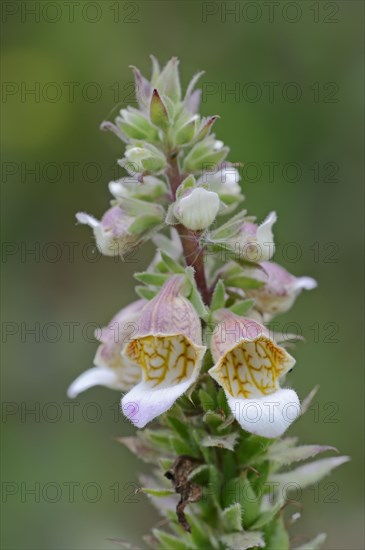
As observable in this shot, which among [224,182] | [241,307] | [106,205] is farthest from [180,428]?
[106,205]

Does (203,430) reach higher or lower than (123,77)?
lower

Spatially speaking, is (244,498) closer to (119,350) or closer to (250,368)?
(250,368)

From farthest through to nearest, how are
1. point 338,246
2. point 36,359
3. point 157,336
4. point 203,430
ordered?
point 36,359 → point 338,246 → point 203,430 → point 157,336

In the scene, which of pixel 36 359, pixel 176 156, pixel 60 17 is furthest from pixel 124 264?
pixel 176 156

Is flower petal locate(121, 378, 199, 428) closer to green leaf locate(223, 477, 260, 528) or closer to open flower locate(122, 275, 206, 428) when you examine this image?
open flower locate(122, 275, 206, 428)

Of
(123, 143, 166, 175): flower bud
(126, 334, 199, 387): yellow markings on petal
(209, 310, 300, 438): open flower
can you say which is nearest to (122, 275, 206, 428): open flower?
(126, 334, 199, 387): yellow markings on petal

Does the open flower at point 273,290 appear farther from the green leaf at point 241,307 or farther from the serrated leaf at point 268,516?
the serrated leaf at point 268,516

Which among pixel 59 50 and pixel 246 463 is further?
pixel 59 50

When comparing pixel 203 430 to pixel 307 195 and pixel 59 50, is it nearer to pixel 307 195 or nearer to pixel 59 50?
pixel 307 195
